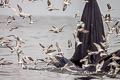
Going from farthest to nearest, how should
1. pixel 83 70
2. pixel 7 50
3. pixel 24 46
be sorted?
pixel 24 46, pixel 7 50, pixel 83 70

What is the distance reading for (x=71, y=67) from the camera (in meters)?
23.3

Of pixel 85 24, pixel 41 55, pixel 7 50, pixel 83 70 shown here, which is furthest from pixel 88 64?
pixel 7 50

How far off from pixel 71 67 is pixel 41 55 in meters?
8.48

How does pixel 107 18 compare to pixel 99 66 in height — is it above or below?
above

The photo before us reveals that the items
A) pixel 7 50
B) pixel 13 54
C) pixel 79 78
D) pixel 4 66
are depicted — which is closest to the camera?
pixel 79 78

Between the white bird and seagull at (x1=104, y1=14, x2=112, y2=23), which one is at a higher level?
seagull at (x1=104, y1=14, x2=112, y2=23)

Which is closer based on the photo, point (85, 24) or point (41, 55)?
point (85, 24)

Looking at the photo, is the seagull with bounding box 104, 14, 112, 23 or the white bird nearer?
the white bird

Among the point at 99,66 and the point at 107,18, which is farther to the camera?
the point at 107,18

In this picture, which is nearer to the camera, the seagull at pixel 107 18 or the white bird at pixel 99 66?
the white bird at pixel 99 66

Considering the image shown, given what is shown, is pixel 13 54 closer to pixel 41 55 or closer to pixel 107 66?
pixel 41 55

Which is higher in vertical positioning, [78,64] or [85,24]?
[85,24]

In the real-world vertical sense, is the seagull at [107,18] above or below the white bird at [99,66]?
above

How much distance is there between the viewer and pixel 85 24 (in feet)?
75.0
